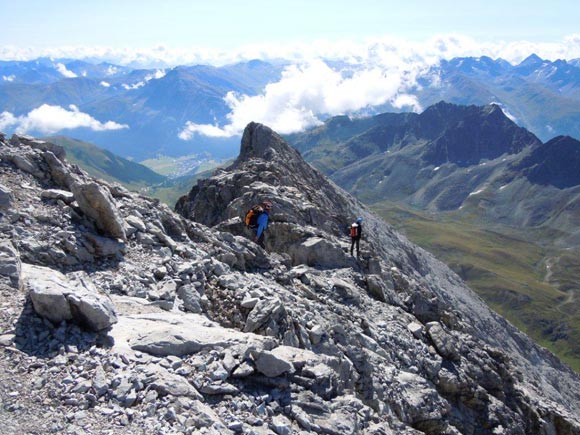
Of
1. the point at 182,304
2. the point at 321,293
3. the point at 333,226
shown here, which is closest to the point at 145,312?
the point at 182,304

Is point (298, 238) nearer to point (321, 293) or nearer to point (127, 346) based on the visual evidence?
point (321, 293)

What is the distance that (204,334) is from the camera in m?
20.6

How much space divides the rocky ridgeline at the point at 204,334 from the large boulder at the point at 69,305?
0.17 ft

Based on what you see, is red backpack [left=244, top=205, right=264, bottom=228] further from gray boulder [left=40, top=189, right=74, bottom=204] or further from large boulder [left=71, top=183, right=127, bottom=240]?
gray boulder [left=40, top=189, right=74, bottom=204]

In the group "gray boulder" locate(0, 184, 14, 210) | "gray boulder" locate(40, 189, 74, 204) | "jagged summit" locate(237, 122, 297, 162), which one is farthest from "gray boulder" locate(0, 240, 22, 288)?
"jagged summit" locate(237, 122, 297, 162)

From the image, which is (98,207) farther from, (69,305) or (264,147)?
(264,147)

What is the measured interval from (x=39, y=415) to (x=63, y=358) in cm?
233

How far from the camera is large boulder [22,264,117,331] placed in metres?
18.2

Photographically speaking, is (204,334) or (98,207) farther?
(98,207)

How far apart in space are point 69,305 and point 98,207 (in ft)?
35.9

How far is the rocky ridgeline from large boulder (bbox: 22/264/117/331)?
52mm

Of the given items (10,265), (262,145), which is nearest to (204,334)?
(10,265)

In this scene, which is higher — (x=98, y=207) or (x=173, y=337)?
(x=98, y=207)

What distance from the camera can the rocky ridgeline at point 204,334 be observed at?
54.3 ft
